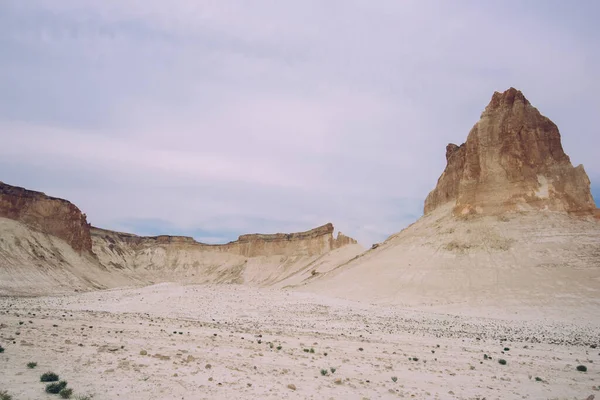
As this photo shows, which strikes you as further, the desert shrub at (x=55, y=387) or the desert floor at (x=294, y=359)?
the desert floor at (x=294, y=359)

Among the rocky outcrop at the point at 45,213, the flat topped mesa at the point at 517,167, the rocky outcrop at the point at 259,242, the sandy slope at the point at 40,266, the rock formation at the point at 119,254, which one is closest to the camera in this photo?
the flat topped mesa at the point at 517,167

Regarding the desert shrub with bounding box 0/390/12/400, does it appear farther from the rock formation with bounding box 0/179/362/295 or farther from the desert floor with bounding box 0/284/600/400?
→ the rock formation with bounding box 0/179/362/295

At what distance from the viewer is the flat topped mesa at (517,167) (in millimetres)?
47156

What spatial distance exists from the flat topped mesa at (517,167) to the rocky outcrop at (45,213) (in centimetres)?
7506

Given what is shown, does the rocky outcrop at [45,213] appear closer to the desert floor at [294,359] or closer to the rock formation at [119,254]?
the rock formation at [119,254]

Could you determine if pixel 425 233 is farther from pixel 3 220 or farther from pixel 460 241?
pixel 3 220

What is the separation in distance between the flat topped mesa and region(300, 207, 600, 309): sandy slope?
2.26 m

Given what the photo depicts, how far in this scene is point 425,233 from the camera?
5244cm

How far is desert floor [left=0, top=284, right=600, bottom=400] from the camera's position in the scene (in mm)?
9312

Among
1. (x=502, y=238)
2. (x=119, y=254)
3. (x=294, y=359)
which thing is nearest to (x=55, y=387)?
(x=294, y=359)

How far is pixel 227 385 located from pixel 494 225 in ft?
147

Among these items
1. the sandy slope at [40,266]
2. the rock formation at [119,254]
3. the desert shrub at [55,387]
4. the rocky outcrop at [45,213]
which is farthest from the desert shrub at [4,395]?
the rocky outcrop at [45,213]

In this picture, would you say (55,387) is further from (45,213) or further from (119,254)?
(119,254)

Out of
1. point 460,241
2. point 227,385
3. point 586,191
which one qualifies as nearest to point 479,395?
point 227,385
